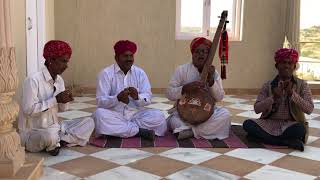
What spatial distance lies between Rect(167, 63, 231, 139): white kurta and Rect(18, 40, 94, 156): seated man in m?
1.17

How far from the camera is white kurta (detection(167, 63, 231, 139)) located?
4.16 m

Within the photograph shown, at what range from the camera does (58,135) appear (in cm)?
360

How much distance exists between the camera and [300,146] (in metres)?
3.80

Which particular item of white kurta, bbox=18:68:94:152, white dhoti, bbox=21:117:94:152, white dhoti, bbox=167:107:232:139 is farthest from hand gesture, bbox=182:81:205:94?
white kurta, bbox=18:68:94:152

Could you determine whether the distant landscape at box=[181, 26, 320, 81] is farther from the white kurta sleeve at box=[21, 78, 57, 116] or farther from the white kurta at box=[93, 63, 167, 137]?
the white kurta sleeve at box=[21, 78, 57, 116]

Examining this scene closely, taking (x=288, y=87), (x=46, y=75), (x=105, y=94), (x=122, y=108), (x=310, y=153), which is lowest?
(x=310, y=153)

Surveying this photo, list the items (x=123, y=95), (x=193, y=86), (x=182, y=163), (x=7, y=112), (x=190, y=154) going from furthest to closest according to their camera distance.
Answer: (x=193, y=86)
(x=123, y=95)
(x=190, y=154)
(x=182, y=163)
(x=7, y=112)

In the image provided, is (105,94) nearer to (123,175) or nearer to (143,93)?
(143,93)

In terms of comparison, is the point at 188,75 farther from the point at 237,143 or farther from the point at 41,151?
the point at 41,151

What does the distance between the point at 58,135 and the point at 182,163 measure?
1078 millimetres

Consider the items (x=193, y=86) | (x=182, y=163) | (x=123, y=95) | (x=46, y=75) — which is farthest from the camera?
(x=193, y=86)

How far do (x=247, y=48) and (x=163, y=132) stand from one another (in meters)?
3.58

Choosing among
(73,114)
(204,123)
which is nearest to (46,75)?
(204,123)

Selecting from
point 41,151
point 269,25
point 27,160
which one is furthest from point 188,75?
point 269,25
